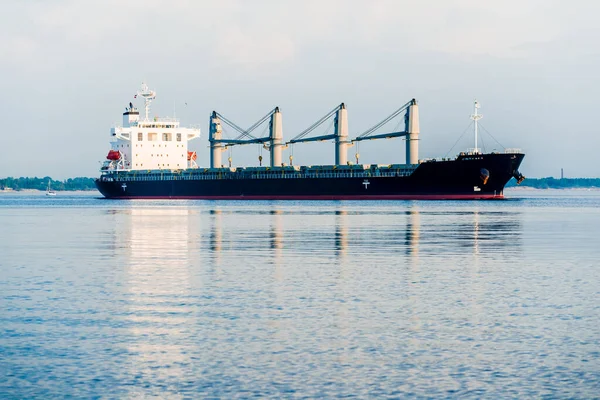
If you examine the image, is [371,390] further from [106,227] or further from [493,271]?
[106,227]

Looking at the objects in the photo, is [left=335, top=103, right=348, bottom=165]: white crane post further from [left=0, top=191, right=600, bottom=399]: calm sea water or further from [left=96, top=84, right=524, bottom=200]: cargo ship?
[left=0, top=191, right=600, bottom=399]: calm sea water

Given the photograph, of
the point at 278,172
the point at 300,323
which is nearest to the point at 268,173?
the point at 278,172

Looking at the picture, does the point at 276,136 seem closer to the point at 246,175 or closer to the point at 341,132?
the point at 246,175

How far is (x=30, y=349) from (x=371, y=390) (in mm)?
4373

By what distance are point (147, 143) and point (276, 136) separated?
17.5m

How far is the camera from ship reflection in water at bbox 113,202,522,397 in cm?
995

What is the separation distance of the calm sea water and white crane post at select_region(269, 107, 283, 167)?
65869 mm

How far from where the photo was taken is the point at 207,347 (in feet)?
33.8

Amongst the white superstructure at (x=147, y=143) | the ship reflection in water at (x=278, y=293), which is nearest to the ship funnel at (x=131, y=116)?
the white superstructure at (x=147, y=143)

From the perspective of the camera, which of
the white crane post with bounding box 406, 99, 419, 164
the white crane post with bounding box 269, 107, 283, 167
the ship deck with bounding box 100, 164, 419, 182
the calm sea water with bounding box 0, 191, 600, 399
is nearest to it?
the calm sea water with bounding box 0, 191, 600, 399

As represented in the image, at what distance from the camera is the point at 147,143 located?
3858 inches

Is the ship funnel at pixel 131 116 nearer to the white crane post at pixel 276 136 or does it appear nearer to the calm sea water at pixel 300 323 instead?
the white crane post at pixel 276 136

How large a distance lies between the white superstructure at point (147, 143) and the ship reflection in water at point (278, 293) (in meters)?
68.4

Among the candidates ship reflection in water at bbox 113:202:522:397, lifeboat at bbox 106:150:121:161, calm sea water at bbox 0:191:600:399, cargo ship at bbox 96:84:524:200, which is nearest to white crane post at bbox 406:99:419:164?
cargo ship at bbox 96:84:524:200
